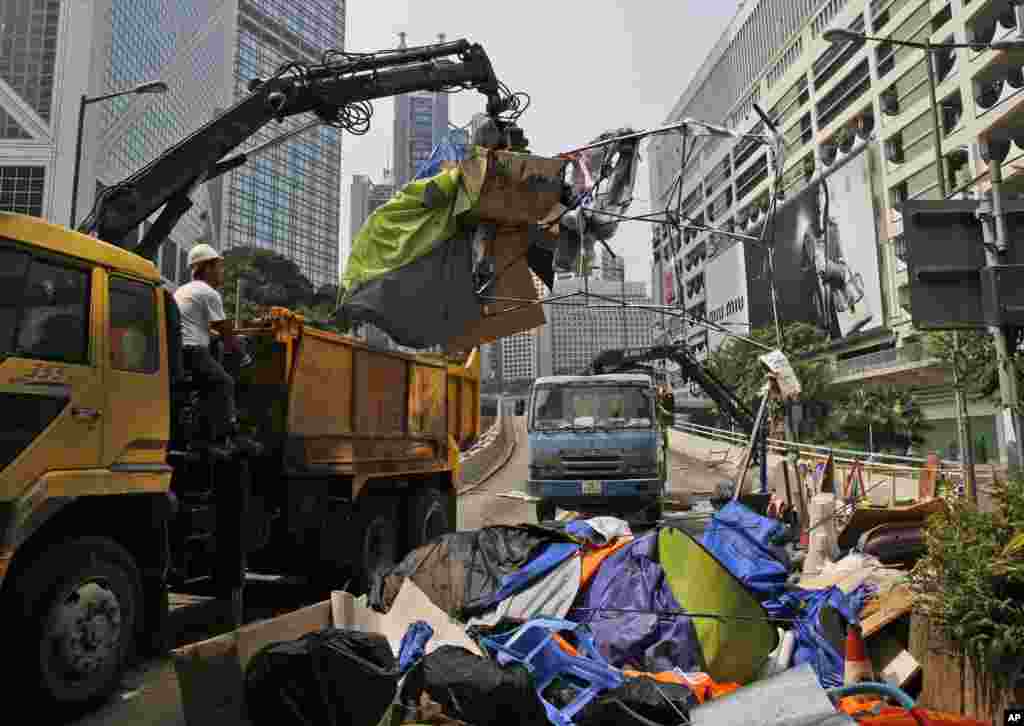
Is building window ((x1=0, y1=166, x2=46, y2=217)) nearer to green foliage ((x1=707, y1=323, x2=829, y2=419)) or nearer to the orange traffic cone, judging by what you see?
green foliage ((x1=707, y1=323, x2=829, y2=419))

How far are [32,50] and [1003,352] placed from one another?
5101cm

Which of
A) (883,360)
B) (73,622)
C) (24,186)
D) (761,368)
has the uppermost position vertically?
(24,186)

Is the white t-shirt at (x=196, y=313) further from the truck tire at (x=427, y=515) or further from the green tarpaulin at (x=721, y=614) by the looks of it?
the green tarpaulin at (x=721, y=614)

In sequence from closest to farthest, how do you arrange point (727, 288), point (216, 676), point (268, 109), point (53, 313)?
point (216, 676), point (53, 313), point (268, 109), point (727, 288)

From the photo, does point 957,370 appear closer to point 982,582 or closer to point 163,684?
point 982,582

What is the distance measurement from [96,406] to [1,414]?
62 centimetres

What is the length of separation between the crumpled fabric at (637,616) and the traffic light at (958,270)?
2.67 m

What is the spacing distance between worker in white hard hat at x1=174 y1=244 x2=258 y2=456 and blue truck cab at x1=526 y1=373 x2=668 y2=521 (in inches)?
247

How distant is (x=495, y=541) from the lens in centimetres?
542

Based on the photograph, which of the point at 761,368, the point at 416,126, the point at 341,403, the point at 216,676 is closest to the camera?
the point at 216,676

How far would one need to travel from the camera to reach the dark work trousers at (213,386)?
521 cm

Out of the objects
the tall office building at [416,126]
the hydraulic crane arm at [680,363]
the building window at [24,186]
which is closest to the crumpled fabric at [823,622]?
the tall office building at [416,126]

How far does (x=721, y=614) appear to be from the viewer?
4.26m

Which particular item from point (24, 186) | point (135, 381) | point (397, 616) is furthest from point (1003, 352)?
point (24, 186)
